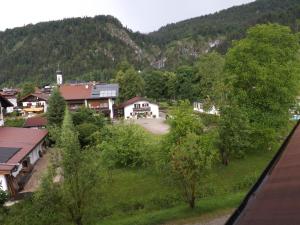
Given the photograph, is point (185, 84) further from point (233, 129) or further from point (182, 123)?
point (182, 123)

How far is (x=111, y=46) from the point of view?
6722 inches

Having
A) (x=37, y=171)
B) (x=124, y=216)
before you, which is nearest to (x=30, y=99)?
(x=37, y=171)

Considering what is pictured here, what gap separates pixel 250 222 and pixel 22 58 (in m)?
173

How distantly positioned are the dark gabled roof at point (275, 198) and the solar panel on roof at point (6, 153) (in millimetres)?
19502

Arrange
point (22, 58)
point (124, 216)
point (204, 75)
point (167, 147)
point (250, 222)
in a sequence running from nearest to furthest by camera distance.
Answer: point (250, 222), point (124, 216), point (167, 147), point (204, 75), point (22, 58)

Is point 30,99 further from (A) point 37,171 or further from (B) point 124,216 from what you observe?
(B) point 124,216

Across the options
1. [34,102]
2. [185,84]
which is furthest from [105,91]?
[185,84]

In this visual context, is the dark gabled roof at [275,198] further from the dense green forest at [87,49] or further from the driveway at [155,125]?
the dense green forest at [87,49]

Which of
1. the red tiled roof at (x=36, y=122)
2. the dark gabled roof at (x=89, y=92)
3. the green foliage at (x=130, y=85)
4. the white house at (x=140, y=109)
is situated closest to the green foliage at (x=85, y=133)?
the red tiled roof at (x=36, y=122)

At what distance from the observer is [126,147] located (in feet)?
86.9

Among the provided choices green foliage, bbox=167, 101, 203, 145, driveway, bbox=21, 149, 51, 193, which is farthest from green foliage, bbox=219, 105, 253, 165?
driveway, bbox=21, 149, 51, 193

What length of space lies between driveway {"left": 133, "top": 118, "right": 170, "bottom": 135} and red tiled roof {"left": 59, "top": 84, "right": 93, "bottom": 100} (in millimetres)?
9687

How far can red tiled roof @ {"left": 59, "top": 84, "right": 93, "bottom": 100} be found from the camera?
5500cm

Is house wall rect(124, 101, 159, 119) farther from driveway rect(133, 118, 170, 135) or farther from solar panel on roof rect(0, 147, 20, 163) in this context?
solar panel on roof rect(0, 147, 20, 163)
